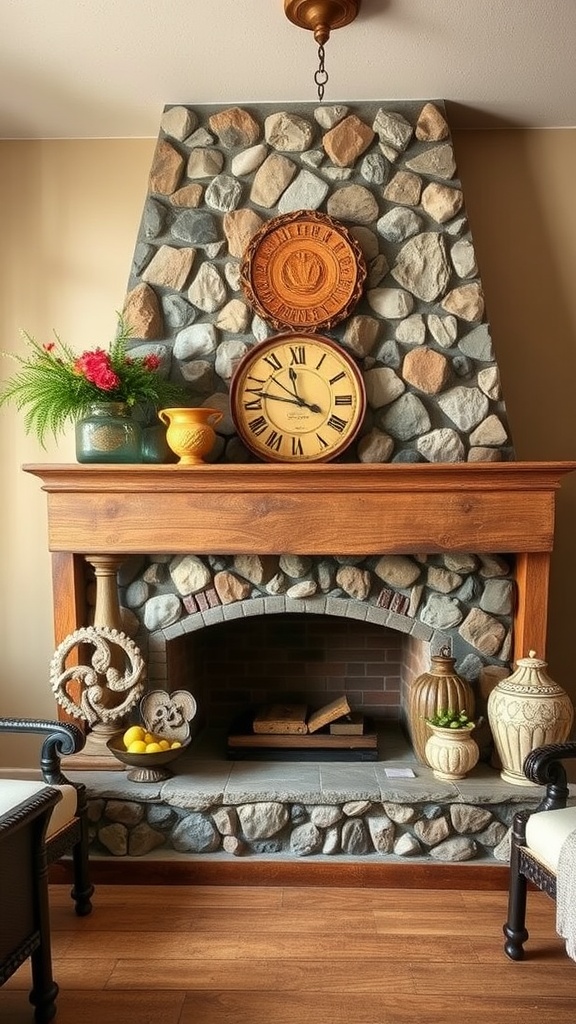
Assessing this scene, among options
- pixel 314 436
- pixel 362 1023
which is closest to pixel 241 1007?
pixel 362 1023

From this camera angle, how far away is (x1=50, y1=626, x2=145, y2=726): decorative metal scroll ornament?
2660mm

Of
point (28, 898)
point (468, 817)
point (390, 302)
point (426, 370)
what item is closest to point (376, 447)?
point (426, 370)

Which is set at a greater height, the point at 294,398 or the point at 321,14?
the point at 321,14

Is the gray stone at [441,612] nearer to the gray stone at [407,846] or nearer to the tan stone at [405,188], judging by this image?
the gray stone at [407,846]

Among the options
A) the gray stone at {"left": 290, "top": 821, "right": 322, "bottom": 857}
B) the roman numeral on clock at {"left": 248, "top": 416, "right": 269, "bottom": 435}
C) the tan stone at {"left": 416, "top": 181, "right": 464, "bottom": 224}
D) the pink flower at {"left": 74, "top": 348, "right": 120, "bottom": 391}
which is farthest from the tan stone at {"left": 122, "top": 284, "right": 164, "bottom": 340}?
the gray stone at {"left": 290, "top": 821, "right": 322, "bottom": 857}

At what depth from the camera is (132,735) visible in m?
2.68

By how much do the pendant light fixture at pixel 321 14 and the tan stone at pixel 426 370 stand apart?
104 cm

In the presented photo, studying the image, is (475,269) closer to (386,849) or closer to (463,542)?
(463,542)

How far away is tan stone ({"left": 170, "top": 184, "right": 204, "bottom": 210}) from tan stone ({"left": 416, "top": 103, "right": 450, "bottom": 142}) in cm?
84

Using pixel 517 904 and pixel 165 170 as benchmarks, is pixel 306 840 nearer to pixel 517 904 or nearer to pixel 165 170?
pixel 517 904

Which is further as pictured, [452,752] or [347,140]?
[347,140]

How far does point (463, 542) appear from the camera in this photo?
104 inches

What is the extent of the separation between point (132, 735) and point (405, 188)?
2.24 m

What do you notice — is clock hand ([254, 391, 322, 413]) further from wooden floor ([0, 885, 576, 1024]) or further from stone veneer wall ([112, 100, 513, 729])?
wooden floor ([0, 885, 576, 1024])
